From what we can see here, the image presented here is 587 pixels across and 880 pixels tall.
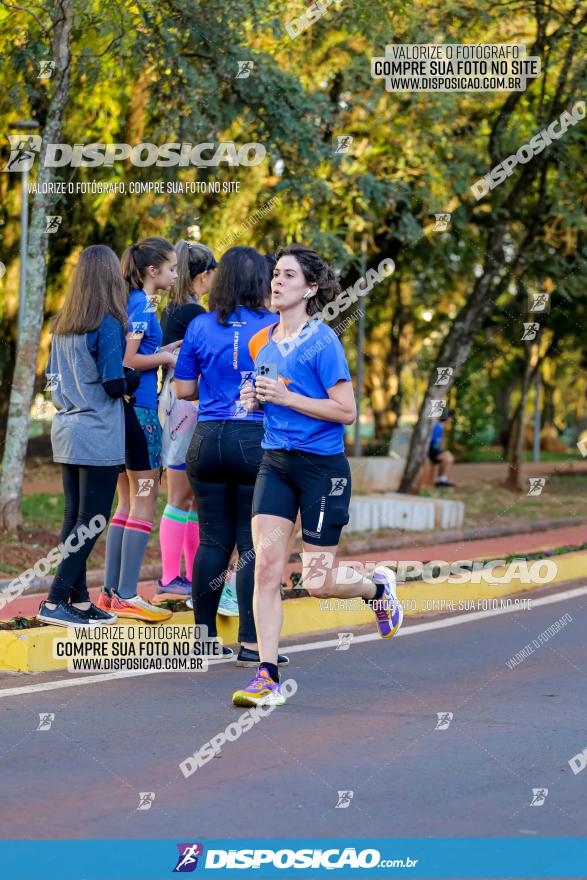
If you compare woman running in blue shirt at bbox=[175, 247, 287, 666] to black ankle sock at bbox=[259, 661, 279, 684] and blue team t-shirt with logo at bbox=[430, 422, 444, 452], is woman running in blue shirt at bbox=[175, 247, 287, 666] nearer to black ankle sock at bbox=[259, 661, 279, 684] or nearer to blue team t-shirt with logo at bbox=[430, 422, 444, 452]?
black ankle sock at bbox=[259, 661, 279, 684]

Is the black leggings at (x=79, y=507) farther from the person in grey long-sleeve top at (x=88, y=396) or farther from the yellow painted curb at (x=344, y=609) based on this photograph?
the yellow painted curb at (x=344, y=609)

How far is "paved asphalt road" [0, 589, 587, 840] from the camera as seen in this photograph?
4.94 m

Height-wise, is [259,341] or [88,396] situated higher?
[259,341]

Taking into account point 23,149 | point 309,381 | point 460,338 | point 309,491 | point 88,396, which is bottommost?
point 309,491

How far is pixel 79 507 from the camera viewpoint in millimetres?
7781

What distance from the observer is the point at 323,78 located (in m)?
16.8

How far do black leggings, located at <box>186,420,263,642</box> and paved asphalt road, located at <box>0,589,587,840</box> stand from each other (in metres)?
0.44

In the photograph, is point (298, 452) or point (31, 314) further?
point (31, 314)

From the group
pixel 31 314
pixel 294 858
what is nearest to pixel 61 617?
pixel 294 858

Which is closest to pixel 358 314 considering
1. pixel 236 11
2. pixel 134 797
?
pixel 236 11

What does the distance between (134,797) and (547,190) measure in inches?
639

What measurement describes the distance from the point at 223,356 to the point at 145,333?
0.92m

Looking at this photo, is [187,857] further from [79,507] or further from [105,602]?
[105,602]

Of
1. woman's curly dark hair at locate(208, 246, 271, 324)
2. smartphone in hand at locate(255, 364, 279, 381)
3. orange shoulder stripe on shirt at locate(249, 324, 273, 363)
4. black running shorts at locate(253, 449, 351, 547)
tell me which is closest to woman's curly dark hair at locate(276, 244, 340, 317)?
orange shoulder stripe on shirt at locate(249, 324, 273, 363)
